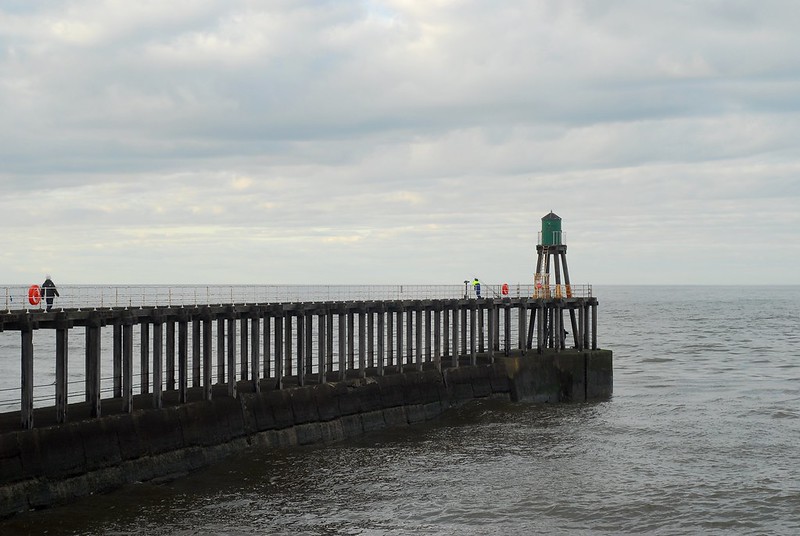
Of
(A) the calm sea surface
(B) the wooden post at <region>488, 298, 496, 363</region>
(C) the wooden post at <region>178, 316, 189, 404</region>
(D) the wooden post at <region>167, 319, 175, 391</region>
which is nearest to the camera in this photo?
(A) the calm sea surface

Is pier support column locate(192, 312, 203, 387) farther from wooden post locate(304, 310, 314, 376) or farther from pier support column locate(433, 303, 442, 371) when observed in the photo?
pier support column locate(433, 303, 442, 371)

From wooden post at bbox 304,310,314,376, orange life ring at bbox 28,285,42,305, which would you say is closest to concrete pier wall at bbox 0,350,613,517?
wooden post at bbox 304,310,314,376

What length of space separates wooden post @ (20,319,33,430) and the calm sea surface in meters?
2.62

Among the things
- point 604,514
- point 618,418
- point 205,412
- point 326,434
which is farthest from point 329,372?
point 604,514

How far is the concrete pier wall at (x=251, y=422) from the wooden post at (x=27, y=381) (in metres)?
0.60

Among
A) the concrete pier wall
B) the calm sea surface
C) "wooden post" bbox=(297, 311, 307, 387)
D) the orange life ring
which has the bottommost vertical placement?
the calm sea surface

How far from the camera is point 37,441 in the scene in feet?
82.8

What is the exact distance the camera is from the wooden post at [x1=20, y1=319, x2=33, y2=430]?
1010 inches

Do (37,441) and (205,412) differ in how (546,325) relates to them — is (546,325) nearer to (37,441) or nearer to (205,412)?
(205,412)

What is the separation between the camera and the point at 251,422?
32875 mm

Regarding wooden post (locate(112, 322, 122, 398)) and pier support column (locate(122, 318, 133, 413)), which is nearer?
pier support column (locate(122, 318, 133, 413))

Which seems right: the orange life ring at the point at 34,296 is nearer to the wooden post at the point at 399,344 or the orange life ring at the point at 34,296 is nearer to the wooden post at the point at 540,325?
the wooden post at the point at 399,344

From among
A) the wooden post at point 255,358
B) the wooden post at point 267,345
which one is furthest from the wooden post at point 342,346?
the wooden post at point 255,358

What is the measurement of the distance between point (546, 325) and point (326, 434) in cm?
1903
